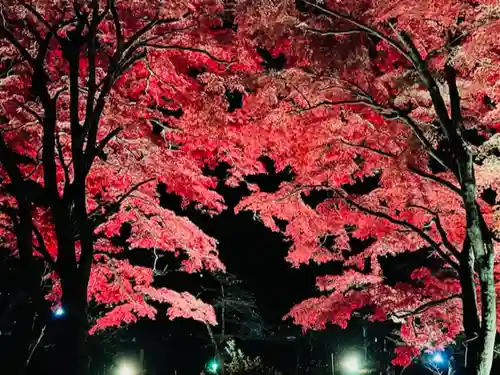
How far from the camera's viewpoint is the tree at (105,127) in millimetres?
5492

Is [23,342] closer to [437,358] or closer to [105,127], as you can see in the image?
[105,127]

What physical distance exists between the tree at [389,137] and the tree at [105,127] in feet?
3.22

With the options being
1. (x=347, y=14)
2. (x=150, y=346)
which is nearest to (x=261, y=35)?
(x=347, y=14)

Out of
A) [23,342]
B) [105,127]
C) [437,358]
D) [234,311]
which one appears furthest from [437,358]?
[23,342]

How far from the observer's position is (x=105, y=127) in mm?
8070

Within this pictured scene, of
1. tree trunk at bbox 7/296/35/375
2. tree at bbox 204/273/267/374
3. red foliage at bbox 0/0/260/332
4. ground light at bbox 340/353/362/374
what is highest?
red foliage at bbox 0/0/260/332

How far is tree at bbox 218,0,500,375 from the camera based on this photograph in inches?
228

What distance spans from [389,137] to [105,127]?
5007 mm

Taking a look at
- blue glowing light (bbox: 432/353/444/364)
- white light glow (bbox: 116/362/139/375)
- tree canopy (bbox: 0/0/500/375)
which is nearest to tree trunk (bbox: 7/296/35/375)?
tree canopy (bbox: 0/0/500/375)

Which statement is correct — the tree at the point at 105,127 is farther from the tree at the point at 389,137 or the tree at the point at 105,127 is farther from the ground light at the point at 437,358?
the ground light at the point at 437,358

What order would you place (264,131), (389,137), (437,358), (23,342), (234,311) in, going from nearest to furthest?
(23,342) < (389,137) < (264,131) < (437,358) < (234,311)

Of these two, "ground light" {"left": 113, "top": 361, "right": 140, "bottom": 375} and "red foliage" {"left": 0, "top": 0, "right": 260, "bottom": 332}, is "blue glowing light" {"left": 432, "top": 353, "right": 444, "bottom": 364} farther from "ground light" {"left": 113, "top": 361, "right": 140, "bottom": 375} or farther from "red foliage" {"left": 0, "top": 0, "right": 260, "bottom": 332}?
"red foliage" {"left": 0, "top": 0, "right": 260, "bottom": 332}

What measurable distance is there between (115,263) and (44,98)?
195 inches

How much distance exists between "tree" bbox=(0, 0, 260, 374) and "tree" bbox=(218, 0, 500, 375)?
98 centimetres
